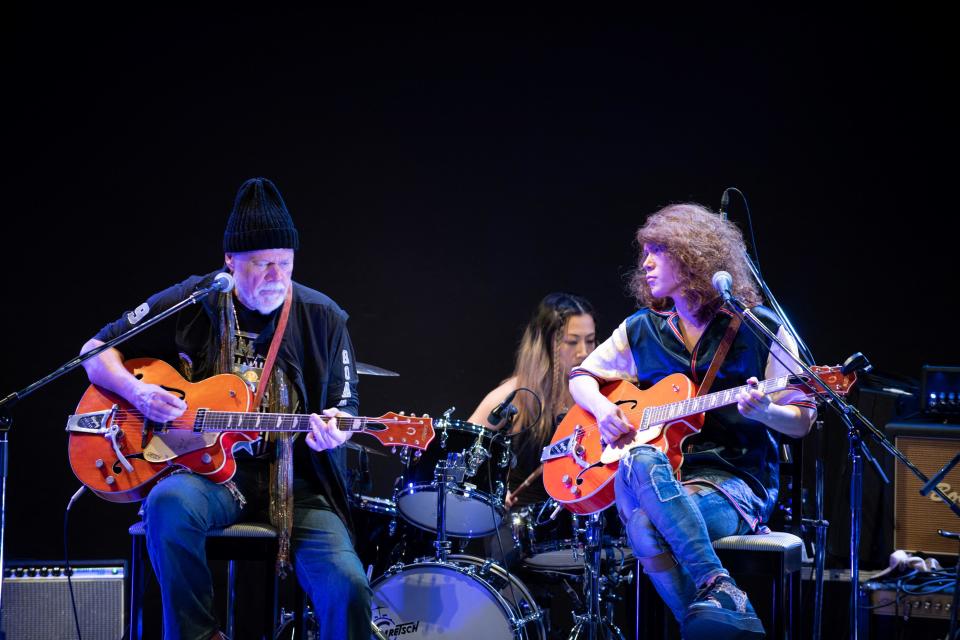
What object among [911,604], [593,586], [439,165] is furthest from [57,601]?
[911,604]

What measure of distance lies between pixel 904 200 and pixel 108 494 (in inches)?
162

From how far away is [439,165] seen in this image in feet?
18.8

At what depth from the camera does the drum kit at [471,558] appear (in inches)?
171

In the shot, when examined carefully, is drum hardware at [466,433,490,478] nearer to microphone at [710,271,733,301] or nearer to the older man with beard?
the older man with beard

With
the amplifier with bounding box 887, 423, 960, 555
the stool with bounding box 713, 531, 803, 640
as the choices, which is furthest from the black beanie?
the amplifier with bounding box 887, 423, 960, 555

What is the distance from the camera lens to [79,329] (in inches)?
217

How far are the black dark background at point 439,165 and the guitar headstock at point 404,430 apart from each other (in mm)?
1788

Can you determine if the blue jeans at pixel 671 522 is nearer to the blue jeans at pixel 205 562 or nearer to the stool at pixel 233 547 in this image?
the blue jeans at pixel 205 562

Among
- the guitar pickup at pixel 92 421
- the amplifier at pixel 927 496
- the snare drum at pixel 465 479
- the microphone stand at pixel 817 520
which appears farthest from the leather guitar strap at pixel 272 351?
the amplifier at pixel 927 496

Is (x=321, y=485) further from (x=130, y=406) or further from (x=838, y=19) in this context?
(x=838, y=19)

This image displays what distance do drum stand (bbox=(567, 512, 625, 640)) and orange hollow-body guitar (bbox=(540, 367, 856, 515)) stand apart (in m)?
0.26

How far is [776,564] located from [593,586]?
0.88 meters

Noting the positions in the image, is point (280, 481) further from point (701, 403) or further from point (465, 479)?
point (701, 403)

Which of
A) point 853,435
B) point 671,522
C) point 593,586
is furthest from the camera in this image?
point 593,586
